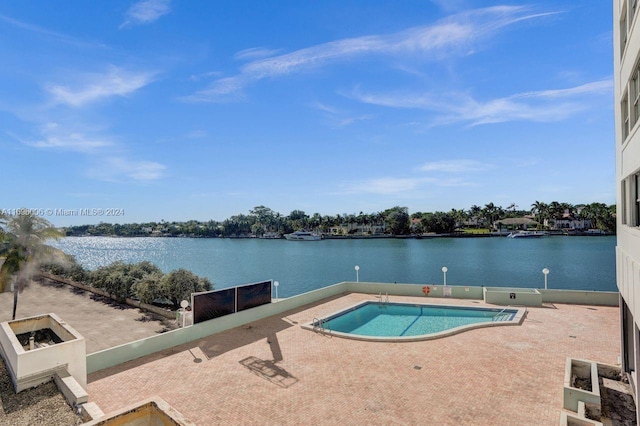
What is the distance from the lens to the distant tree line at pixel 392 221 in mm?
119000

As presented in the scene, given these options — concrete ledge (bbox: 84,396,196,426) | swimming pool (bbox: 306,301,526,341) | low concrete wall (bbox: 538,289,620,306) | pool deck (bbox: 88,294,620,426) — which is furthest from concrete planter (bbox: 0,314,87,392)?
low concrete wall (bbox: 538,289,620,306)

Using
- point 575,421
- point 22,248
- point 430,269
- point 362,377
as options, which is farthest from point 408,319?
point 430,269

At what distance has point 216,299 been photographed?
16.8m

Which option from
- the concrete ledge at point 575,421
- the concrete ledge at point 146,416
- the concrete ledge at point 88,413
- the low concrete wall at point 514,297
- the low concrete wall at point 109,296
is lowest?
the low concrete wall at point 109,296

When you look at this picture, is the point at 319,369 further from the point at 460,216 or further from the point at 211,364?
the point at 460,216

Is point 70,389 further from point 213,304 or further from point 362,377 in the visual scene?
point 213,304

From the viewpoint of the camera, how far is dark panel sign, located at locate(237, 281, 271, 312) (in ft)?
58.7

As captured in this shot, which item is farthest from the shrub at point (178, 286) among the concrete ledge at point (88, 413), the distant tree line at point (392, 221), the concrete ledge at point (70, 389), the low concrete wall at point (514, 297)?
the distant tree line at point (392, 221)

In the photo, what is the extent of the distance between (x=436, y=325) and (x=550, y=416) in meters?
9.91

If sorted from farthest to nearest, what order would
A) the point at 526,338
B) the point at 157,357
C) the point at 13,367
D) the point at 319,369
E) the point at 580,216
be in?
the point at 580,216, the point at 526,338, the point at 157,357, the point at 319,369, the point at 13,367

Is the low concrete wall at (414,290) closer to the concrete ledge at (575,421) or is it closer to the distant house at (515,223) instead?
the concrete ledge at (575,421)

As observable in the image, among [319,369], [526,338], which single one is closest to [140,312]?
[319,369]

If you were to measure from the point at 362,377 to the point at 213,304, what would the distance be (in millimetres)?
8078

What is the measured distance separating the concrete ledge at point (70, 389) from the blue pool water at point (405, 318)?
37.2ft
